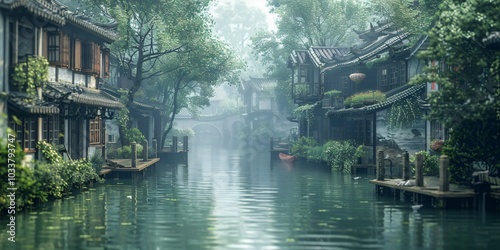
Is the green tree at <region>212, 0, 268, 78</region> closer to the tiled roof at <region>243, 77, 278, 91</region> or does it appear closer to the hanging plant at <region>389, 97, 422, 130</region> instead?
the tiled roof at <region>243, 77, 278, 91</region>

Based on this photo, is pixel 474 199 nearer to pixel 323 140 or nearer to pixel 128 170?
pixel 128 170

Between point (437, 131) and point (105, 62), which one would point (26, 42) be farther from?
point (437, 131)

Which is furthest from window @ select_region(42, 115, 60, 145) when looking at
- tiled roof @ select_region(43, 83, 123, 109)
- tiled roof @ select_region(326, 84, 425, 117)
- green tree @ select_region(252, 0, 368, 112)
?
green tree @ select_region(252, 0, 368, 112)

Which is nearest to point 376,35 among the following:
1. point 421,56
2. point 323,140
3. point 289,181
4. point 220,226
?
point 323,140

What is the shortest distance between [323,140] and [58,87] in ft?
105

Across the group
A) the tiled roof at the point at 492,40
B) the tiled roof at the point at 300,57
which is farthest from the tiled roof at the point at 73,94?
the tiled roof at the point at 300,57

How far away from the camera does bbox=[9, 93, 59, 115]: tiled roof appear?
24.1m

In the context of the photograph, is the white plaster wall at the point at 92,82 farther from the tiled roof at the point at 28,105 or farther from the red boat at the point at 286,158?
the red boat at the point at 286,158

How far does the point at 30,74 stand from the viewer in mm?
25297

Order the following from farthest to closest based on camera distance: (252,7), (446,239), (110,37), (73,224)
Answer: (252,7), (110,37), (73,224), (446,239)

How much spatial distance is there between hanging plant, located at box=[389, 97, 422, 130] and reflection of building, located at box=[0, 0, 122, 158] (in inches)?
618

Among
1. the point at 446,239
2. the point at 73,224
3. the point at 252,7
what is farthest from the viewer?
the point at 252,7

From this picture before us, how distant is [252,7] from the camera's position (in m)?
165

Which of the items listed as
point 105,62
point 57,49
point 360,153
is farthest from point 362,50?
point 57,49
